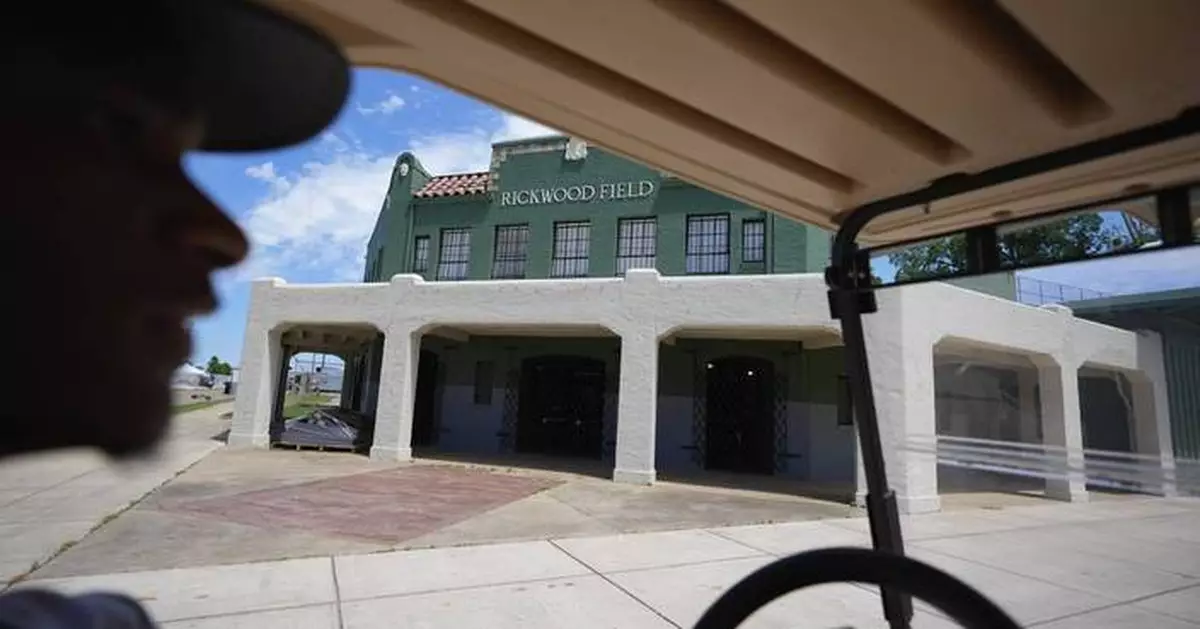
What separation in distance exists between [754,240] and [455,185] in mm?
7576

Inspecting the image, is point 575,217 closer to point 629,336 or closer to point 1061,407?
point 629,336

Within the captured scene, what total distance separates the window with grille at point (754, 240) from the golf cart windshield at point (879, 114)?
11.0 metres

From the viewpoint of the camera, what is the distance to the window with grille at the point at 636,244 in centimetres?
1453

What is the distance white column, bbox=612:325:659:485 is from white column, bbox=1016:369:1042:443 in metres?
6.99

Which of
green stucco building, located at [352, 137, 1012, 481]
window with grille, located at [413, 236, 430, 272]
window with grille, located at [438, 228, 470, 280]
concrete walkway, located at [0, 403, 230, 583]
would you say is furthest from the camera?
window with grille, located at [413, 236, 430, 272]

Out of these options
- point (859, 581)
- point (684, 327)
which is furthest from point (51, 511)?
point (859, 581)

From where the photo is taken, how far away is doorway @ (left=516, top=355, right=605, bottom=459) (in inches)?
604

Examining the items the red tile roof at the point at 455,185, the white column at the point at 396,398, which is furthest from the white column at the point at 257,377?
the red tile roof at the point at 455,185

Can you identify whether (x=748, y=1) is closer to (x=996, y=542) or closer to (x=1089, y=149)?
(x=1089, y=149)

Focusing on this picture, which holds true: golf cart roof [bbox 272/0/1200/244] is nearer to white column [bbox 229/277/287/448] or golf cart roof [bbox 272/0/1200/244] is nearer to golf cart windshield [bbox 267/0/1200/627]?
golf cart windshield [bbox 267/0/1200/627]

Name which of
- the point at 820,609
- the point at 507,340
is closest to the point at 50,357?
A: the point at 820,609

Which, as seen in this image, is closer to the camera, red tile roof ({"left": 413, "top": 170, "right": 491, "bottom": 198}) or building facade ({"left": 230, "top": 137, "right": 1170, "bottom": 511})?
building facade ({"left": 230, "top": 137, "right": 1170, "bottom": 511})

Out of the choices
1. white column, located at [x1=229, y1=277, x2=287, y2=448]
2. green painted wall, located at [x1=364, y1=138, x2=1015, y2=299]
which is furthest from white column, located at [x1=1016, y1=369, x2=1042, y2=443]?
white column, located at [x1=229, y1=277, x2=287, y2=448]

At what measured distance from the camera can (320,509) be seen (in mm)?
8070
